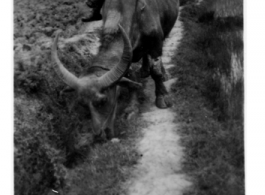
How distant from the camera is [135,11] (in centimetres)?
457

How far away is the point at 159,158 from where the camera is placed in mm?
4223

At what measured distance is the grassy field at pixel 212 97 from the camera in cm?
409

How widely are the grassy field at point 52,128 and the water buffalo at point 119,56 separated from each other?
0.53 ft

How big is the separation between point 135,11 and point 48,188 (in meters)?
1.91

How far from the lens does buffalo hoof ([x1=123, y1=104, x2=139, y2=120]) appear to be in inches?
176

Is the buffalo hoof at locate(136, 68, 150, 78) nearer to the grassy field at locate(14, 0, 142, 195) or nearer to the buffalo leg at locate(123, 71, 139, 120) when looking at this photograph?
the buffalo leg at locate(123, 71, 139, 120)

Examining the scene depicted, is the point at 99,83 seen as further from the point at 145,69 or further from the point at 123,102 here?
the point at 145,69

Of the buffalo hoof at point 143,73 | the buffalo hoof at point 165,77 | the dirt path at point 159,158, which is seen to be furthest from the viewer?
the buffalo hoof at point 143,73

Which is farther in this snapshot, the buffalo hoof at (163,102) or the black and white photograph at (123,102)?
the buffalo hoof at (163,102)

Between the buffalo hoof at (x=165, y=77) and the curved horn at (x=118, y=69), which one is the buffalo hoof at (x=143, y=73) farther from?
the curved horn at (x=118, y=69)

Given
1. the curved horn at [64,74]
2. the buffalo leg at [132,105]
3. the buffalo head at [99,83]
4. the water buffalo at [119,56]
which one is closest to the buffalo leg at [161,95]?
the water buffalo at [119,56]

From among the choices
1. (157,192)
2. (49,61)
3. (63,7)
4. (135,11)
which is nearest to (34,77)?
(49,61)

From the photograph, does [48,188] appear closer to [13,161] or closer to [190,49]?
[13,161]

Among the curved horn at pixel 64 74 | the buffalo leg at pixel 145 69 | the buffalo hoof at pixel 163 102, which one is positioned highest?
the curved horn at pixel 64 74
